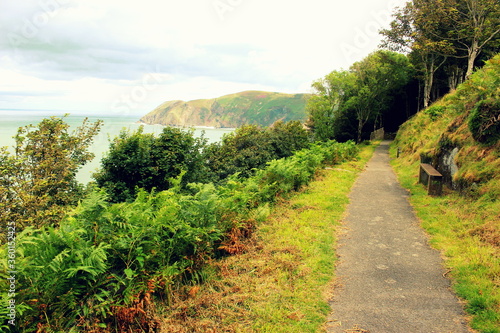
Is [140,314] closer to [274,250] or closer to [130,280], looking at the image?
[130,280]

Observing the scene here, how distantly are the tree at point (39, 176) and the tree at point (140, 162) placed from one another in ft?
6.78

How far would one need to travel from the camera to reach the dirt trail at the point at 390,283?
12.1 feet

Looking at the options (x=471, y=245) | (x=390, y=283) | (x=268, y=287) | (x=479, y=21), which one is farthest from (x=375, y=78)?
(x=268, y=287)

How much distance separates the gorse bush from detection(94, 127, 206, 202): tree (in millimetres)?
9072

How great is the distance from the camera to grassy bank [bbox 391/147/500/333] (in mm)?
3822

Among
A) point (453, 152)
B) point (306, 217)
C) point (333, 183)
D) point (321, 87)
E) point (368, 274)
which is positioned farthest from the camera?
point (321, 87)

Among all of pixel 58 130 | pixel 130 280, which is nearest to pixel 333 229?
pixel 130 280

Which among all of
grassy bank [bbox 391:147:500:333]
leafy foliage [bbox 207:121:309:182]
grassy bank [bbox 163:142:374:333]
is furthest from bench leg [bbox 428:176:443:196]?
leafy foliage [bbox 207:121:309:182]

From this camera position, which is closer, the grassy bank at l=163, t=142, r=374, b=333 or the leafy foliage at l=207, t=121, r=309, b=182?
the grassy bank at l=163, t=142, r=374, b=333

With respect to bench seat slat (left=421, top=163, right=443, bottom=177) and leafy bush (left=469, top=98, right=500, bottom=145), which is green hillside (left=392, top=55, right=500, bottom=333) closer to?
leafy bush (left=469, top=98, right=500, bottom=145)

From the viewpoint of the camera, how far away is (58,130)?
15320 mm

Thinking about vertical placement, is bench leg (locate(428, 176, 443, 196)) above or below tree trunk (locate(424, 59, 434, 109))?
below

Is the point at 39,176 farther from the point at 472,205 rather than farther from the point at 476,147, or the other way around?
the point at 476,147

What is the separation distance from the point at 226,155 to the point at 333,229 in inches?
649
